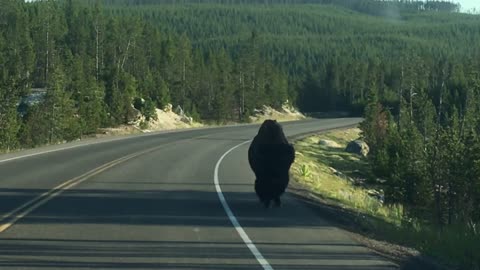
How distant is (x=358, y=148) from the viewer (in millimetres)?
57344

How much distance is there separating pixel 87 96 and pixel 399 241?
143ft

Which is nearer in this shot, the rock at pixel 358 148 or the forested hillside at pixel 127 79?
the forested hillside at pixel 127 79

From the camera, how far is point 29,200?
635 inches

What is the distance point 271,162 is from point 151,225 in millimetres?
3615

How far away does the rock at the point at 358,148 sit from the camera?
56206 millimetres

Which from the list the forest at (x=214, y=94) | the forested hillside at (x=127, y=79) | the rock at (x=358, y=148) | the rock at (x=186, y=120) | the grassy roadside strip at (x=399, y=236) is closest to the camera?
the grassy roadside strip at (x=399, y=236)

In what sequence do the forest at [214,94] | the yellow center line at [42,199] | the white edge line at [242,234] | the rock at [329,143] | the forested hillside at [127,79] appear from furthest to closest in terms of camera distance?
the rock at [329,143], the forested hillside at [127,79], the forest at [214,94], the yellow center line at [42,199], the white edge line at [242,234]

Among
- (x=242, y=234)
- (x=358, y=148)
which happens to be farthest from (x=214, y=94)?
(x=242, y=234)

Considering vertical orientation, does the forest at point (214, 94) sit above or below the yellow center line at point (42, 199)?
below

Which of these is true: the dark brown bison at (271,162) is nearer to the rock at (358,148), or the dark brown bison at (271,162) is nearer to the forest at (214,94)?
the forest at (214,94)

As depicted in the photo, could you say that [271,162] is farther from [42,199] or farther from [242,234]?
[42,199]

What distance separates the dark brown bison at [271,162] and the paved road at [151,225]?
413 millimetres

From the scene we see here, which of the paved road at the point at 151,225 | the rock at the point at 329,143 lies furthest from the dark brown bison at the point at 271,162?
the rock at the point at 329,143

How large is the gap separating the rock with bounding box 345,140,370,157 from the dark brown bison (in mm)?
39738
